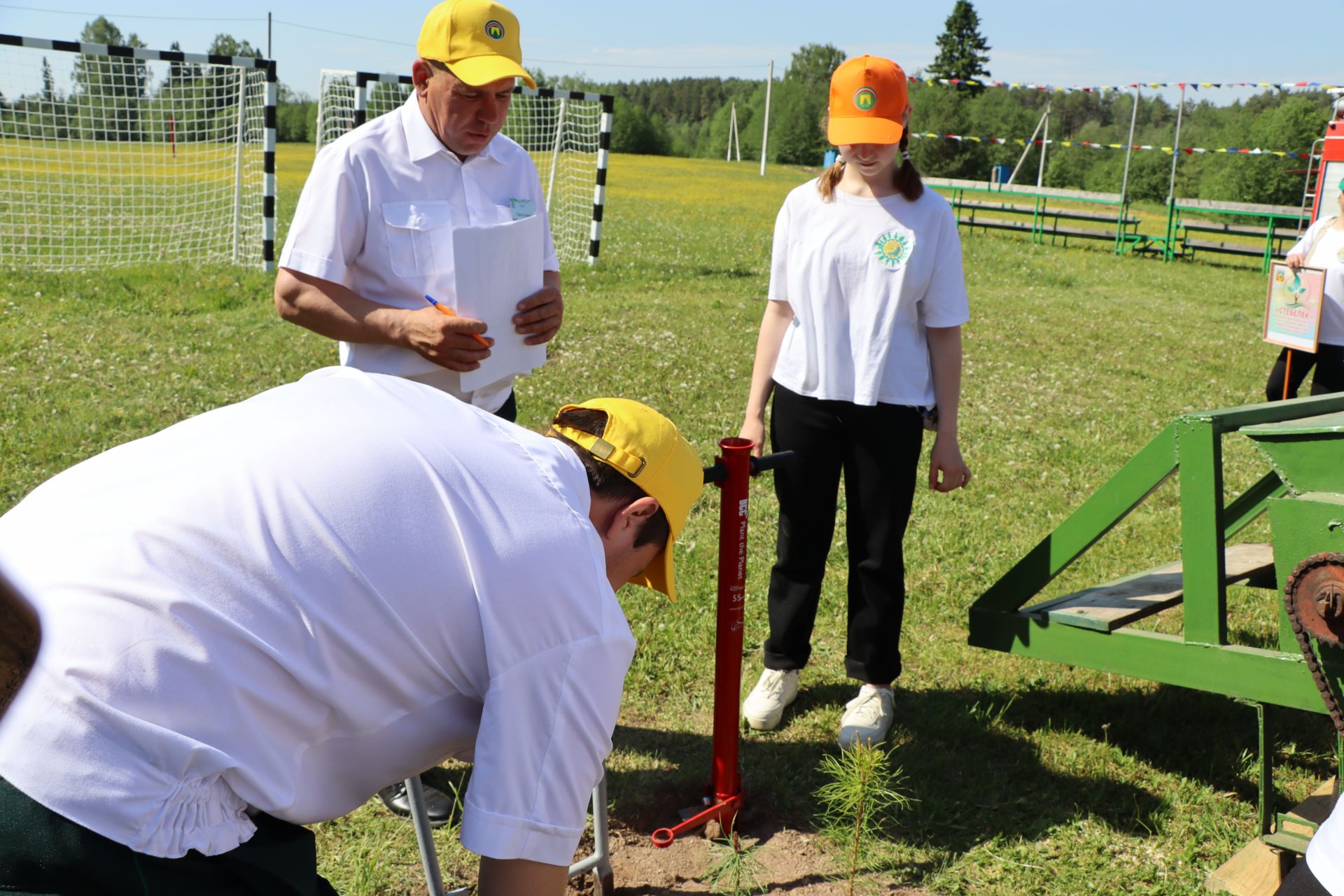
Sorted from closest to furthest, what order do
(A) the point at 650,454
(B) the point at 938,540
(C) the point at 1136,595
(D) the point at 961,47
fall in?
(A) the point at 650,454 → (C) the point at 1136,595 → (B) the point at 938,540 → (D) the point at 961,47

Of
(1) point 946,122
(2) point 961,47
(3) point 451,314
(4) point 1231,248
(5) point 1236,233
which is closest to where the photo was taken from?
(3) point 451,314

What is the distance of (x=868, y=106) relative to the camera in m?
3.20

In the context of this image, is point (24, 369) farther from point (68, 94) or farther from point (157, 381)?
point (68, 94)

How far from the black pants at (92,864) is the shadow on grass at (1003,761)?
186 cm

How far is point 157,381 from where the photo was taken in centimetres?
749

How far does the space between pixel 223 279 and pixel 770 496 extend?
7494 mm

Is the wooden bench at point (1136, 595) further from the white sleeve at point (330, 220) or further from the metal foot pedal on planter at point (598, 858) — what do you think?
the white sleeve at point (330, 220)

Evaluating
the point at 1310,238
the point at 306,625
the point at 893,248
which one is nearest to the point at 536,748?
the point at 306,625

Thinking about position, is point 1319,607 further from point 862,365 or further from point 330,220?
point 330,220

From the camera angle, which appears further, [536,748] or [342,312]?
[342,312]

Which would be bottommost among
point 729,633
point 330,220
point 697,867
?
point 697,867

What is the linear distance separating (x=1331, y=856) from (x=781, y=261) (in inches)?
97.3

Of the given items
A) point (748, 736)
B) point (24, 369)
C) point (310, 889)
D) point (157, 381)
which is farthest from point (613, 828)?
point (24, 369)

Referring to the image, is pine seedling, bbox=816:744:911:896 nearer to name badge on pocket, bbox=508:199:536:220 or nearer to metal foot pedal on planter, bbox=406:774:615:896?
metal foot pedal on planter, bbox=406:774:615:896
